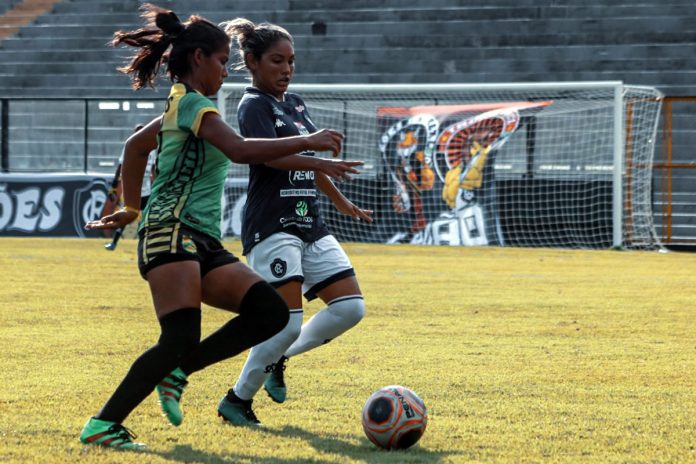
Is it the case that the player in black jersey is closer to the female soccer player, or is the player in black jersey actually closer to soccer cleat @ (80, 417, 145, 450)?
the female soccer player

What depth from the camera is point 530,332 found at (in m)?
9.01

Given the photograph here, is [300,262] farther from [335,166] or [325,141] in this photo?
[325,141]

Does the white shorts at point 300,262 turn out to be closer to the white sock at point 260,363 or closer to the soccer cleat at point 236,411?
the white sock at point 260,363

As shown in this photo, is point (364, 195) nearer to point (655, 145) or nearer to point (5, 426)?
point (655, 145)

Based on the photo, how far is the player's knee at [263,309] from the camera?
4.85 meters

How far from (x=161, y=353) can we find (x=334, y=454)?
792 mm

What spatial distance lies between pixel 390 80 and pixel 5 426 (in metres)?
21.0

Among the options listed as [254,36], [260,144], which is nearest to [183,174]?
[260,144]

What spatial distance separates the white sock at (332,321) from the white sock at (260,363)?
1.23 ft

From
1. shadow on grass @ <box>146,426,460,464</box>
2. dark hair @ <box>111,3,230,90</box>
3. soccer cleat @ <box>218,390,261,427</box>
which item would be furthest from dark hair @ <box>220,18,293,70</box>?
shadow on grass @ <box>146,426,460,464</box>

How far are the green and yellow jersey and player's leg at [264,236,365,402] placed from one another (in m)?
0.96

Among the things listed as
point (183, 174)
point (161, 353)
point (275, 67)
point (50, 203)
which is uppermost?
point (275, 67)

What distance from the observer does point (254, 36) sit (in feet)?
18.6

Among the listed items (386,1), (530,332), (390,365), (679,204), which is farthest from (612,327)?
(386,1)
